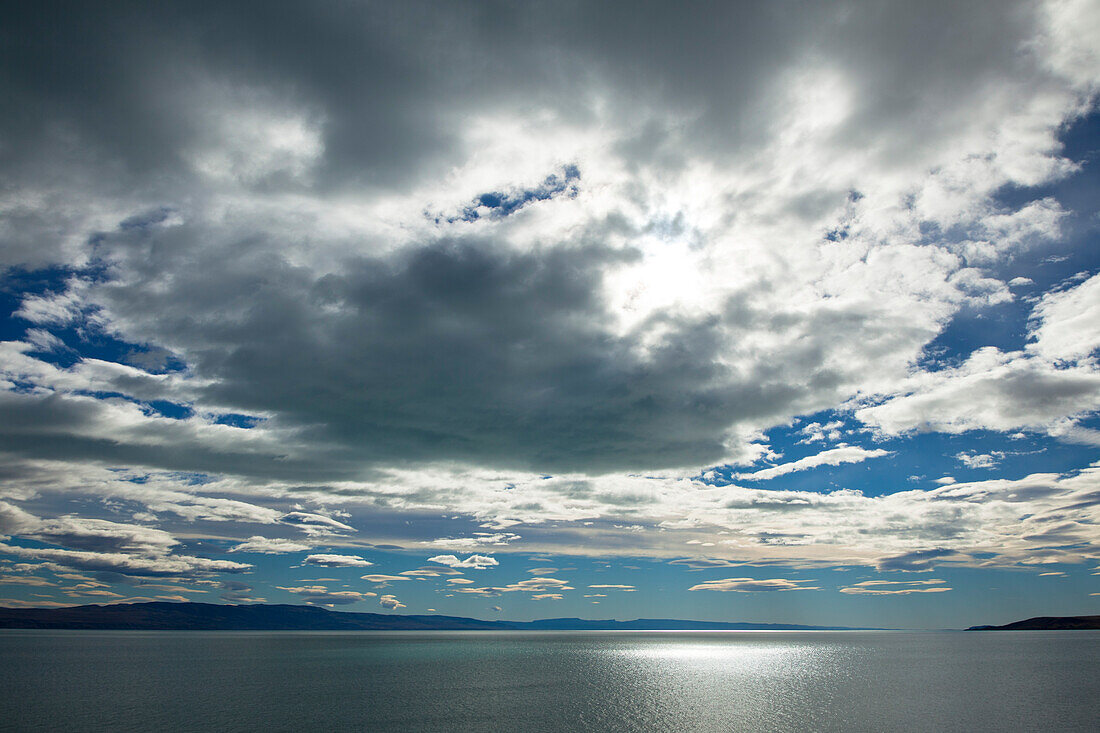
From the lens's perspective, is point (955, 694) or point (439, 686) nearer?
point (955, 694)

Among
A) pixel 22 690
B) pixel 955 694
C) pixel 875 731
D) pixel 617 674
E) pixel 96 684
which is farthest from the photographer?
pixel 617 674

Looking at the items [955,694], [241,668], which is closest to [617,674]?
[955,694]

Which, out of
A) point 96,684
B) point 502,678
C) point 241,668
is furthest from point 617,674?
point 96,684

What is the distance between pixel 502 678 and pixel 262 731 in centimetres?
7016

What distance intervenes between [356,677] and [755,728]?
90.7 m

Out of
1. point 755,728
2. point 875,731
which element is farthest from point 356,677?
point 875,731

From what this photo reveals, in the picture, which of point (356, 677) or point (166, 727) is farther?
point (356, 677)

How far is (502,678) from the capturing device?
418 feet

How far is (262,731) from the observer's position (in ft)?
217

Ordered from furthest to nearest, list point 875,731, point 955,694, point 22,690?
1. point 22,690
2. point 955,694
3. point 875,731

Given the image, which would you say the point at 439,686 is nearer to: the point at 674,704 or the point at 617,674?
the point at 674,704

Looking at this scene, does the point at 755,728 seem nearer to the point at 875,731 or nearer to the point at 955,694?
the point at 875,731

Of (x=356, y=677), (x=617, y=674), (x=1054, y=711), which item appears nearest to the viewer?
(x=1054, y=711)

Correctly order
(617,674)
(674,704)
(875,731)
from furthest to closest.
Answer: (617,674)
(674,704)
(875,731)
